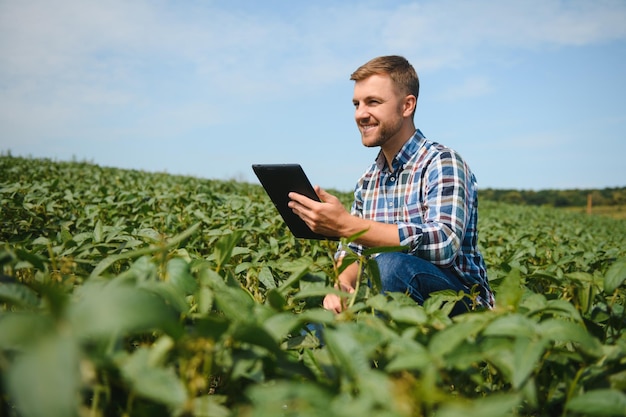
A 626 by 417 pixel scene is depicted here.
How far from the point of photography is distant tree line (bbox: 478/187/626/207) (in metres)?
39.1

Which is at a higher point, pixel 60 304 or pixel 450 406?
pixel 60 304

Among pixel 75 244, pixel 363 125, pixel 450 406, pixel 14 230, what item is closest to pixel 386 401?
pixel 450 406

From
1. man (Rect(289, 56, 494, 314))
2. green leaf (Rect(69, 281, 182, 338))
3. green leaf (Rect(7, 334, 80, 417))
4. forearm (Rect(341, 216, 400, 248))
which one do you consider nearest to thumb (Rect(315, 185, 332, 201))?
man (Rect(289, 56, 494, 314))

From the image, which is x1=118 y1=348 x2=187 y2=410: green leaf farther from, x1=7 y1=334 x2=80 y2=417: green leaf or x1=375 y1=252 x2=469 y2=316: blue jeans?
x1=375 y1=252 x2=469 y2=316: blue jeans

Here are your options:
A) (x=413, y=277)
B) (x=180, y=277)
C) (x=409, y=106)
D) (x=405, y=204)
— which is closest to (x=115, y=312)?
(x=180, y=277)

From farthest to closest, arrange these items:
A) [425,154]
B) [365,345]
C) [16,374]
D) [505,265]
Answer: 1. [425,154]
2. [505,265]
3. [365,345]
4. [16,374]

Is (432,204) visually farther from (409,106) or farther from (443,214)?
(409,106)

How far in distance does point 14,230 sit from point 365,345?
342 cm

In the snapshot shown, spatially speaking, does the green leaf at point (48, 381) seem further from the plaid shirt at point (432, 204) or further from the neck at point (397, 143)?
the neck at point (397, 143)

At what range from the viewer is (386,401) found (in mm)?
793

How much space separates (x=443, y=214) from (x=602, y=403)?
156 cm

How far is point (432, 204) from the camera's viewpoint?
8.26 ft

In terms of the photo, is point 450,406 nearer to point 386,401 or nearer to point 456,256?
point 386,401

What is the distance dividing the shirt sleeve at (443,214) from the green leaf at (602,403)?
136cm
